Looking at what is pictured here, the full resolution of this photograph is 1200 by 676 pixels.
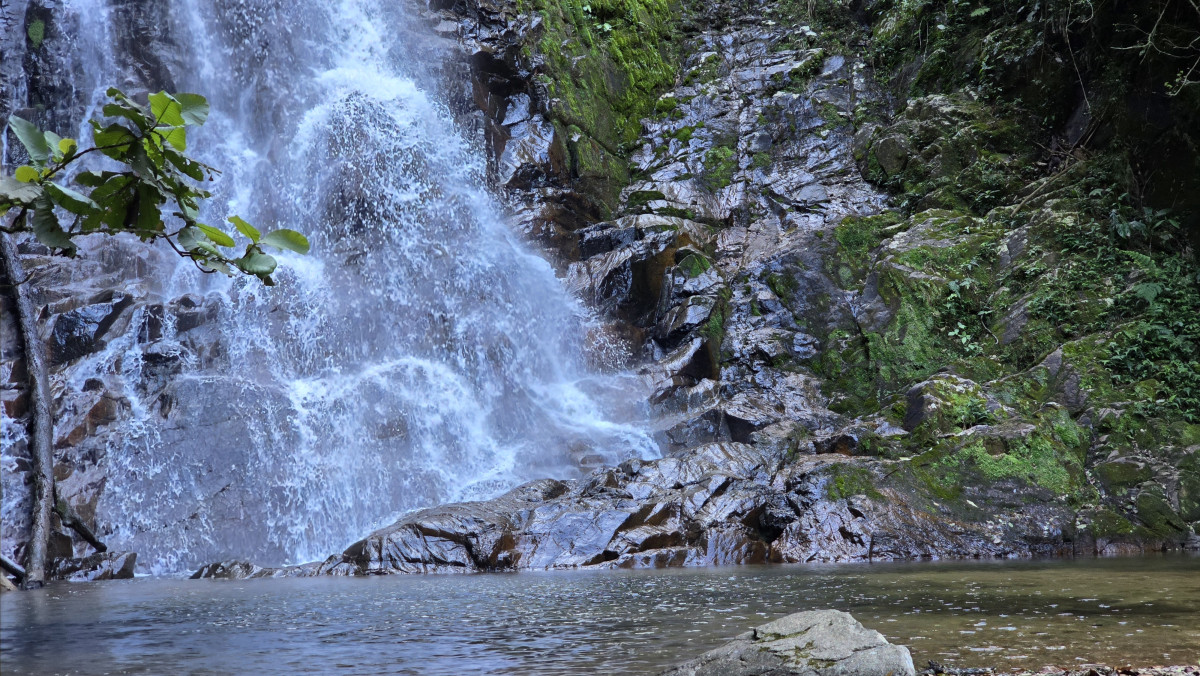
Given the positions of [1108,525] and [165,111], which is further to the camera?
[1108,525]

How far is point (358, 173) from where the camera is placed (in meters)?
19.1

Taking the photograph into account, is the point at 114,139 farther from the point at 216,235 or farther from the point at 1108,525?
the point at 1108,525

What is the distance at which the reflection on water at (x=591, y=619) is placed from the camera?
446 centimetres

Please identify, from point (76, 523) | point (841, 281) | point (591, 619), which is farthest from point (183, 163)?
point (841, 281)

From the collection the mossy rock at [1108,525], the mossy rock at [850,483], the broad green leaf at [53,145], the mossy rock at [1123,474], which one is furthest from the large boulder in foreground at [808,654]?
the mossy rock at [1123,474]

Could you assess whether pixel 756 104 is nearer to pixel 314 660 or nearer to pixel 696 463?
pixel 696 463

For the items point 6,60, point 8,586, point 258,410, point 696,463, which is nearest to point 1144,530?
point 696,463

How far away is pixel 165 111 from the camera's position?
6.05 feet

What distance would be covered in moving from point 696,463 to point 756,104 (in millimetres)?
13804

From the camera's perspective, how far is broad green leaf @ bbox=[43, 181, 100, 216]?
169 centimetres

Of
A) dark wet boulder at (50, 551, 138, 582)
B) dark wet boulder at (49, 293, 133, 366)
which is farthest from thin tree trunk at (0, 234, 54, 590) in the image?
dark wet boulder at (49, 293, 133, 366)

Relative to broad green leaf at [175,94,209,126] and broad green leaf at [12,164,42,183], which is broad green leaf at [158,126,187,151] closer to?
broad green leaf at [175,94,209,126]

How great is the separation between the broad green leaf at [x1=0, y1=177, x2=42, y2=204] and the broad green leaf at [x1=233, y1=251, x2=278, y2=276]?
0.39 meters

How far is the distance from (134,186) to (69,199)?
0.18 meters
